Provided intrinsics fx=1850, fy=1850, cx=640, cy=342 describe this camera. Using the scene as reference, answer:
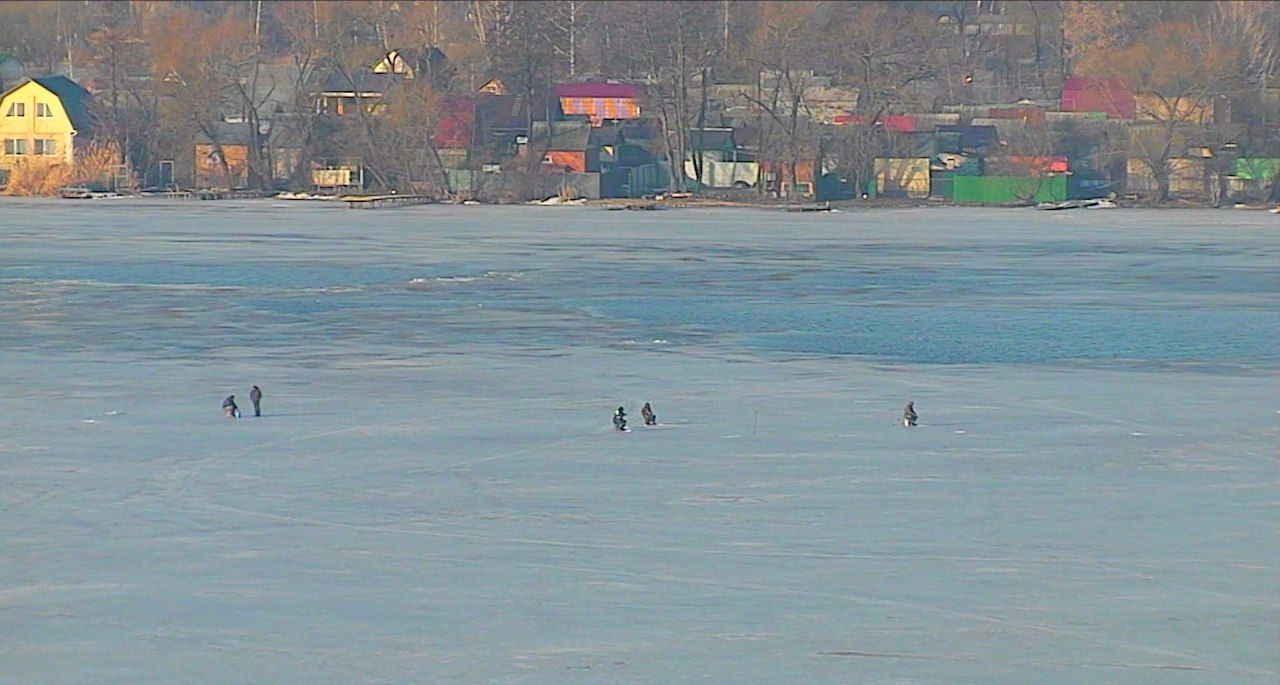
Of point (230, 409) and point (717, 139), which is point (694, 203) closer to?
point (717, 139)

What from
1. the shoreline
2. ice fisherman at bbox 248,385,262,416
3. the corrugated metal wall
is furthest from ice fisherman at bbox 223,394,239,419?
the corrugated metal wall

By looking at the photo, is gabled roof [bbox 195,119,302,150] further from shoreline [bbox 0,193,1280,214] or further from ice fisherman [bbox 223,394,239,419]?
ice fisherman [bbox 223,394,239,419]

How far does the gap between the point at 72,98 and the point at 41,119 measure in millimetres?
1287

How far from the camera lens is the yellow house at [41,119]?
61.8 m

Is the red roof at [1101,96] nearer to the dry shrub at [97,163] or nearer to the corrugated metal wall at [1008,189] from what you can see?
the corrugated metal wall at [1008,189]

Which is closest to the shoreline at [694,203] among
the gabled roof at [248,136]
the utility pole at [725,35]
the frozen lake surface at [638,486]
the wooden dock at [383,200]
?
the wooden dock at [383,200]

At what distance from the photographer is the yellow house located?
203 ft

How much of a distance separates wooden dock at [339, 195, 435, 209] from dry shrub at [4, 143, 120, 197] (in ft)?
29.9

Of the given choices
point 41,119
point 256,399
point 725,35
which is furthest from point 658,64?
point 256,399

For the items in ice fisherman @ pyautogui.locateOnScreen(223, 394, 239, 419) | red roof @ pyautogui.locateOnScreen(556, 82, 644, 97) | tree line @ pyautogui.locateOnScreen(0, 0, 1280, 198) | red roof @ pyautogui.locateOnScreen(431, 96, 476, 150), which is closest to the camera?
ice fisherman @ pyautogui.locateOnScreen(223, 394, 239, 419)

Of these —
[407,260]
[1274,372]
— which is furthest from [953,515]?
[407,260]

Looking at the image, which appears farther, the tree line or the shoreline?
the tree line

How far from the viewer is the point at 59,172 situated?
56.7 metres

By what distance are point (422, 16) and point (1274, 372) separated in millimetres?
65920
